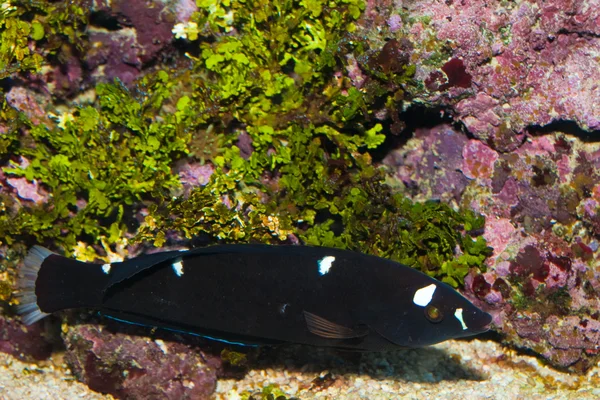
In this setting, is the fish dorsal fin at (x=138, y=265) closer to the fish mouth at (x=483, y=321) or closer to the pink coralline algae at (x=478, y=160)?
the fish mouth at (x=483, y=321)

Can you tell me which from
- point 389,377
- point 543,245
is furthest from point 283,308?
point 543,245

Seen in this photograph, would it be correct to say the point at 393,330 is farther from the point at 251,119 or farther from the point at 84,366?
the point at 84,366

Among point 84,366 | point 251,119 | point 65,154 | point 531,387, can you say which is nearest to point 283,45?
point 251,119

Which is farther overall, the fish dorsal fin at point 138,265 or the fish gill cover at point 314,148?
the fish gill cover at point 314,148

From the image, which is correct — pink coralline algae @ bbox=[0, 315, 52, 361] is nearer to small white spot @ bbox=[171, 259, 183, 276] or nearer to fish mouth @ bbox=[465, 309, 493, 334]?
small white spot @ bbox=[171, 259, 183, 276]

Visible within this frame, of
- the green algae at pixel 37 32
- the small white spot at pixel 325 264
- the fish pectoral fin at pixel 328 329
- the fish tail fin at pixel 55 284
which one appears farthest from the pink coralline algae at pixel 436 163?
the green algae at pixel 37 32

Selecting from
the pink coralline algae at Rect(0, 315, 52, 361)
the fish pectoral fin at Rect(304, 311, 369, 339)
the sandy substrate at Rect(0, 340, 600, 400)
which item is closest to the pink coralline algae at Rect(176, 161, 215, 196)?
the sandy substrate at Rect(0, 340, 600, 400)

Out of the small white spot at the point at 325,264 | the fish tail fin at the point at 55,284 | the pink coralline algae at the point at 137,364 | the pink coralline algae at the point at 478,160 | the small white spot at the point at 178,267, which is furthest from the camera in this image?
the pink coralline algae at the point at 478,160
